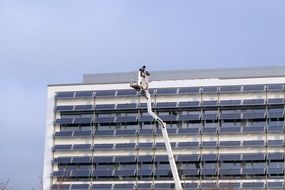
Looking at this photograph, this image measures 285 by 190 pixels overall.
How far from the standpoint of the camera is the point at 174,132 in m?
76.0

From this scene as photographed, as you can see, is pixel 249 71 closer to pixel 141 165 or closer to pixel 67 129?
pixel 141 165

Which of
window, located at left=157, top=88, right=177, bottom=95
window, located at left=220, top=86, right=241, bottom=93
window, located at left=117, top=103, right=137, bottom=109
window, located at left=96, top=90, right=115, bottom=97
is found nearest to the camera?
window, located at left=220, top=86, right=241, bottom=93

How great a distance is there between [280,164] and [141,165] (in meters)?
13.3

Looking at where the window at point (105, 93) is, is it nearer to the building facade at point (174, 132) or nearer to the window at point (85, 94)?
the building facade at point (174, 132)

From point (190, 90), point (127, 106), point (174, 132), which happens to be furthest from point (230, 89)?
point (127, 106)

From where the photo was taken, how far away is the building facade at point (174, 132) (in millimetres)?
74062

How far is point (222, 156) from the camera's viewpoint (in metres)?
74.5

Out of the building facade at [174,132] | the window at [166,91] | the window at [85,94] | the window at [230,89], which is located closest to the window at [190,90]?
the building facade at [174,132]

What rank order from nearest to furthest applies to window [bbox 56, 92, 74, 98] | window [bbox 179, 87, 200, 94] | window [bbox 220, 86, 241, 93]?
window [bbox 220, 86, 241, 93] → window [bbox 179, 87, 200, 94] → window [bbox 56, 92, 74, 98]

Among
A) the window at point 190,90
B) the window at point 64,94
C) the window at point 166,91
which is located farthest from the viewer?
the window at point 64,94

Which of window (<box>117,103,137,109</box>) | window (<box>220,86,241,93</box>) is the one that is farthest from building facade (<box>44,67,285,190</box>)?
window (<box>220,86,241,93</box>)

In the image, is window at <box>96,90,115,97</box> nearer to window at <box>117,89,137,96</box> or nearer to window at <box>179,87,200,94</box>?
window at <box>117,89,137,96</box>

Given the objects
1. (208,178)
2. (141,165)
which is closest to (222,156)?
(208,178)

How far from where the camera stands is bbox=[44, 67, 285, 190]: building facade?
243ft
